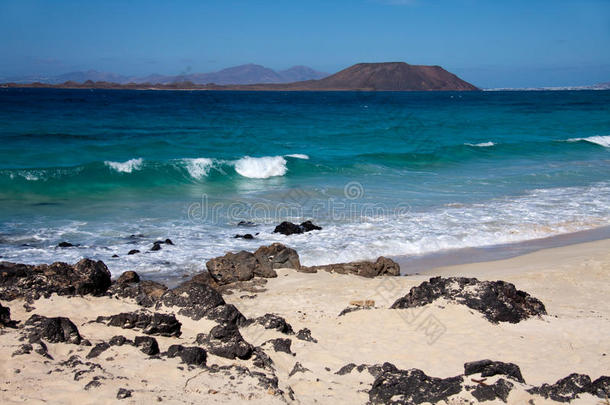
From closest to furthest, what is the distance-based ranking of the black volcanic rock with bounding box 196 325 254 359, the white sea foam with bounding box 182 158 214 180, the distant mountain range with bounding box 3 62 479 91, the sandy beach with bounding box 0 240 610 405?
1. the sandy beach with bounding box 0 240 610 405
2. the black volcanic rock with bounding box 196 325 254 359
3. the white sea foam with bounding box 182 158 214 180
4. the distant mountain range with bounding box 3 62 479 91

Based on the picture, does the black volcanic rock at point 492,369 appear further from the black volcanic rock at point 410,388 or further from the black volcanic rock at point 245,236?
the black volcanic rock at point 245,236

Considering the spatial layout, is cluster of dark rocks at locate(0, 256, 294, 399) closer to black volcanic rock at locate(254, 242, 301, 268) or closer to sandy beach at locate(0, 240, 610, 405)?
sandy beach at locate(0, 240, 610, 405)

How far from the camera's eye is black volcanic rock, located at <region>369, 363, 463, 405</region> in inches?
180

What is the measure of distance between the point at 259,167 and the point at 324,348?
1767 centimetres

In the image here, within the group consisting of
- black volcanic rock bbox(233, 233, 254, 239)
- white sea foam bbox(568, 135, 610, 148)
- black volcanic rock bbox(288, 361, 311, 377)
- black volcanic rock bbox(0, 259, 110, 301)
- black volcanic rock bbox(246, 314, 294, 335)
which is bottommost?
black volcanic rock bbox(233, 233, 254, 239)

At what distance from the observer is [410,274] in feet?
31.3

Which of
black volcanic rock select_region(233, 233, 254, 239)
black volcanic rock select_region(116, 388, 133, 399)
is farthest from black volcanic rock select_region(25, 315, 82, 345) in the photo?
black volcanic rock select_region(233, 233, 254, 239)

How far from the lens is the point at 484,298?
6586 mm

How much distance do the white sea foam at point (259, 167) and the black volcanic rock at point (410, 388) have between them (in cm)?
1765

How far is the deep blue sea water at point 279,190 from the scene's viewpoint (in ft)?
37.4

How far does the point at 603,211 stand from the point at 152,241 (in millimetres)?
11480

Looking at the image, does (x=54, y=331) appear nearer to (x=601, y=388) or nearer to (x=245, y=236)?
(x=601, y=388)

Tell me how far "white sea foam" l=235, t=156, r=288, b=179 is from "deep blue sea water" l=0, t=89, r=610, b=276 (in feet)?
0.20

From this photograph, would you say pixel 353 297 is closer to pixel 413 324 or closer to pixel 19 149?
pixel 413 324
